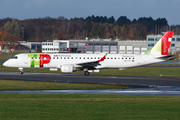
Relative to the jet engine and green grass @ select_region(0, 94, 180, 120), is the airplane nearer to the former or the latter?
the jet engine

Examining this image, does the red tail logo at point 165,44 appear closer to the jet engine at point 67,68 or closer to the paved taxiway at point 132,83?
the paved taxiway at point 132,83

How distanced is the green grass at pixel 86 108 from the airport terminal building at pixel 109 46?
129 m

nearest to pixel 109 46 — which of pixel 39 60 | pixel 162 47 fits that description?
pixel 162 47

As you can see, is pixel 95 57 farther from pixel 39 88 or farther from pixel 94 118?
pixel 94 118

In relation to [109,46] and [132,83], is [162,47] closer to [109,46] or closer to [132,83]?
[132,83]

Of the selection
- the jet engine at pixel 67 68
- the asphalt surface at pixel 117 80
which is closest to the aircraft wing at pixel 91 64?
the jet engine at pixel 67 68

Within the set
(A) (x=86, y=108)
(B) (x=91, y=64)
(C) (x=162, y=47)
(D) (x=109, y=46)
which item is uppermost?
(D) (x=109, y=46)

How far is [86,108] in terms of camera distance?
1869 cm

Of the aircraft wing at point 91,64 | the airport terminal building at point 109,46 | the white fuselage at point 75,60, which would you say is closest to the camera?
the aircraft wing at point 91,64

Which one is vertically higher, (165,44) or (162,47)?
(165,44)

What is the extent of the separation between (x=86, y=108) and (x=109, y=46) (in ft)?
481

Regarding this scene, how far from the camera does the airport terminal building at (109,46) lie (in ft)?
510

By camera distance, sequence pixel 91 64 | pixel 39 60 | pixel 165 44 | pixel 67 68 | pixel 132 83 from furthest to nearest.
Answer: pixel 165 44, pixel 39 60, pixel 91 64, pixel 67 68, pixel 132 83

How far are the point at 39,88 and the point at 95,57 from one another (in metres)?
18.6
